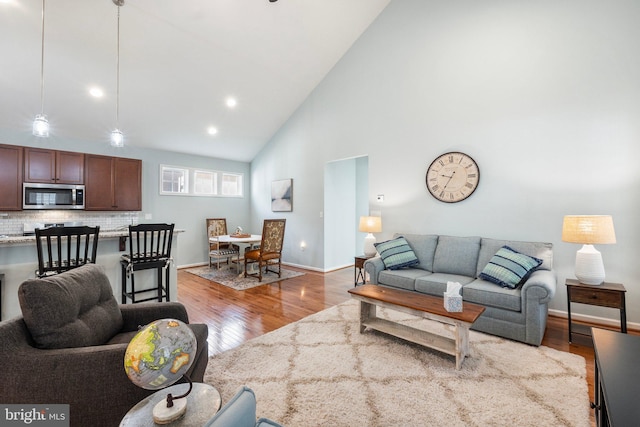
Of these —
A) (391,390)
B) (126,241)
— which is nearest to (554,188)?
(391,390)

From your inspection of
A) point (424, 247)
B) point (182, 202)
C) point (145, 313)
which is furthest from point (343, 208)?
point (145, 313)

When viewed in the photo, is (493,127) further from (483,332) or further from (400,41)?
(483,332)

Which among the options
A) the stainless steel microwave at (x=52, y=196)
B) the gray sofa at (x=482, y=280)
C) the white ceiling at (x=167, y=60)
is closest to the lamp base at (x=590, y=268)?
the gray sofa at (x=482, y=280)

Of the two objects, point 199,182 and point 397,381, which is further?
point 199,182

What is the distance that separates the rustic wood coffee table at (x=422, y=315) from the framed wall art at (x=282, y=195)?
3.71 metres

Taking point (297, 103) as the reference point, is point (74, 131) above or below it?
below

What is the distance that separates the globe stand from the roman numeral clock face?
153 inches

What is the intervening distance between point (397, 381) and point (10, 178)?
5.88m

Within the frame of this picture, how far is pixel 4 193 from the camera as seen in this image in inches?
162

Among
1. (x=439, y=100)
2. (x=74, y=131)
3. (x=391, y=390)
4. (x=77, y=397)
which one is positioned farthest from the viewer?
(x=74, y=131)

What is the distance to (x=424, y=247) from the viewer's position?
12.8 feet

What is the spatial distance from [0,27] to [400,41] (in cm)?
512

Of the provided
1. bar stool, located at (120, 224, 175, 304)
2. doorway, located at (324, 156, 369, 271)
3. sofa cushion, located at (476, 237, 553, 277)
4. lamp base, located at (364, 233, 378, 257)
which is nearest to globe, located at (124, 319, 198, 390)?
bar stool, located at (120, 224, 175, 304)

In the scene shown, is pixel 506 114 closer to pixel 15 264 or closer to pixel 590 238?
pixel 590 238
